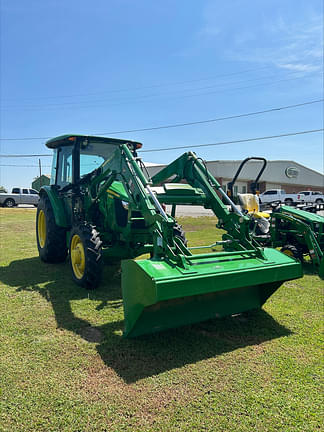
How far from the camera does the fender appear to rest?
634cm

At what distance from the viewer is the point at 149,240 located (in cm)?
567

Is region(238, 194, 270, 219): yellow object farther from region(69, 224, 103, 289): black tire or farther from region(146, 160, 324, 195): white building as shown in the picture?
region(146, 160, 324, 195): white building

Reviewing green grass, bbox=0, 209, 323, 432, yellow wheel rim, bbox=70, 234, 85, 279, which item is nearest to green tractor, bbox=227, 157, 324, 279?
green grass, bbox=0, 209, 323, 432

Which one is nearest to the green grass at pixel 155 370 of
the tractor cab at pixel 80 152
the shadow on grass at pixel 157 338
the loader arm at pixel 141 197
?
the shadow on grass at pixel 157 338

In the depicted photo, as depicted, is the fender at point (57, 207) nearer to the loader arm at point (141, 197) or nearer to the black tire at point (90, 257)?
the loader arm at point (141, 197)

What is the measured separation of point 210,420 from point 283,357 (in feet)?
3.89

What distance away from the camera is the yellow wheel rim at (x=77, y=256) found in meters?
5.23

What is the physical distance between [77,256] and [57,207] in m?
1.57

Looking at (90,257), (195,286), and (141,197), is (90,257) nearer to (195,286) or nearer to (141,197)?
(141,197)

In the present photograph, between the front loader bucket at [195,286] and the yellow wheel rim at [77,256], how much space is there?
6.40 feet

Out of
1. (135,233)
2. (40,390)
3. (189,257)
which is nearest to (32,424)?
(40,390)

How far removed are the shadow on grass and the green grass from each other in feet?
0.04

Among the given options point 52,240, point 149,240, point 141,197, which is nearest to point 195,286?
point 141,197

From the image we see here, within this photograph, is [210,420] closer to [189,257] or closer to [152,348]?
[152,348]
